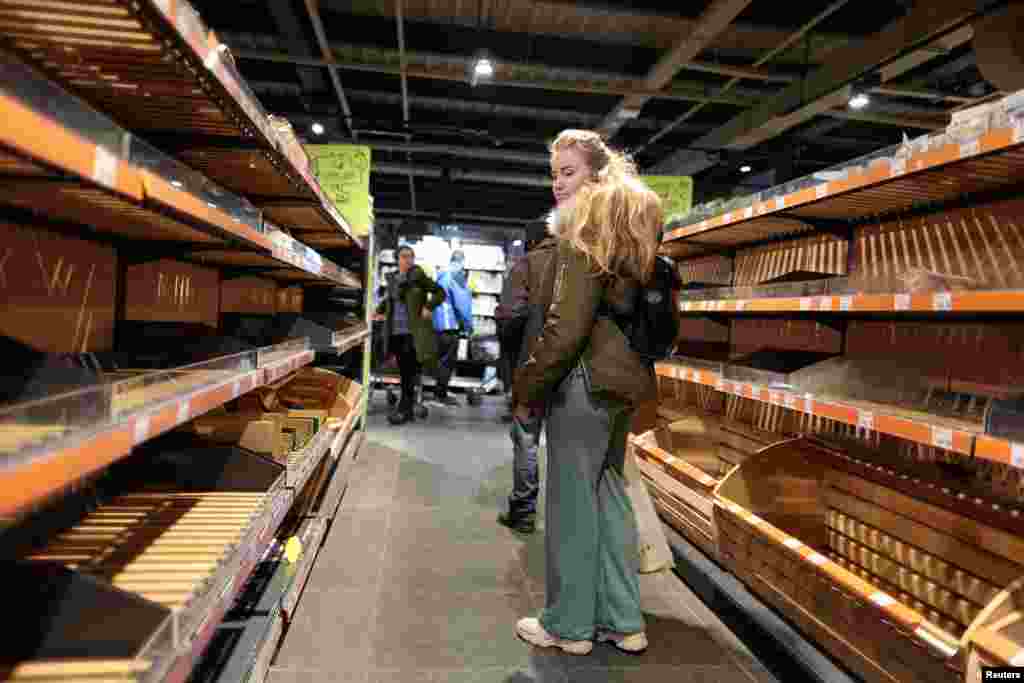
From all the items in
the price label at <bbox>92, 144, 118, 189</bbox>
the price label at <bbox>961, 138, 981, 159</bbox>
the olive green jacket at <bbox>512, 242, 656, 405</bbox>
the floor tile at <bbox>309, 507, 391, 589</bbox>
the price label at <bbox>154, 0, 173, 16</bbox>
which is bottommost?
the floor tile at <bbox>309, 507, 391, 589</bbox>

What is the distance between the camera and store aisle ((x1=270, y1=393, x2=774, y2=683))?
7.66 ft

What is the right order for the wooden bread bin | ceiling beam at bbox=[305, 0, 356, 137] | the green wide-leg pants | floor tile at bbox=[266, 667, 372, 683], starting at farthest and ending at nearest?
ceiling beam at bbox=[305, 0, 356, 137]
the wooden bread bin
the green wide-leg pants
floor tile at bbox=[266, 667, 372, 683]

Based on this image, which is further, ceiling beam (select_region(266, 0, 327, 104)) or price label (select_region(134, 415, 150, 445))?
ceiling beam (select_region(266, 0, 327, 104))

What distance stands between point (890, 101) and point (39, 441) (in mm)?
7949

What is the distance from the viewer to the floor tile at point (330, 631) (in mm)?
2314

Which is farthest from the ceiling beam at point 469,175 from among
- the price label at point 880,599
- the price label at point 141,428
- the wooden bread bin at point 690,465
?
the price label at point 141,428

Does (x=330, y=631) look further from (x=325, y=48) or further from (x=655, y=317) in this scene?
(x=325, y=48)

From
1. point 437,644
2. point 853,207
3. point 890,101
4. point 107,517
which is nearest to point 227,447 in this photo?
point 107,517

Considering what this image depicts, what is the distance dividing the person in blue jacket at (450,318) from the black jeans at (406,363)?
0.93 metres

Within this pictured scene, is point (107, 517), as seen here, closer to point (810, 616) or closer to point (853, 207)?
point (810, 616)

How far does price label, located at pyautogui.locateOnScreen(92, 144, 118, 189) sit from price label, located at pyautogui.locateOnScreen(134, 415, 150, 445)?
0.42 metres

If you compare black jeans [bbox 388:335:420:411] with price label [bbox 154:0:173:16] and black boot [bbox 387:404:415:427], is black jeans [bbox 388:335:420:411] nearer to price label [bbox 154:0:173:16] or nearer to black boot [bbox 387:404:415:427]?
black boot [bbox 387:404:415:427]

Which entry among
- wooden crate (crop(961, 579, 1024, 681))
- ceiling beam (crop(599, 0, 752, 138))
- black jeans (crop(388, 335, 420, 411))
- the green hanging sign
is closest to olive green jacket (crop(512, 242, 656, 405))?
wooden crate (crop(961, 579, 1024, 681))

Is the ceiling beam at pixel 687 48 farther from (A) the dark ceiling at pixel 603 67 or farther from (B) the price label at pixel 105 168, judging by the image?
(B) the price label at pixel 105 168
